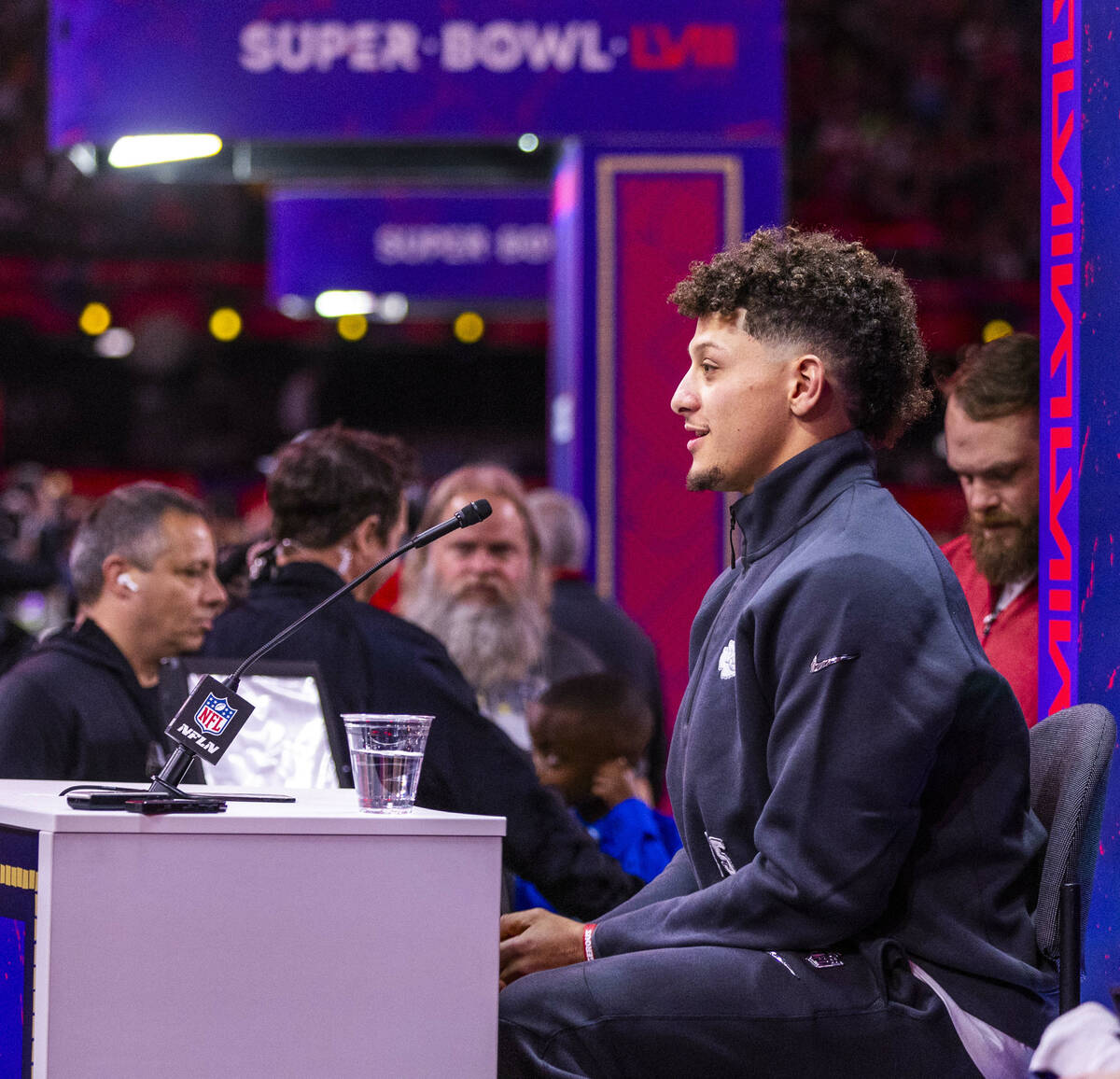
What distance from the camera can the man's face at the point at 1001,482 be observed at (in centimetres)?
326

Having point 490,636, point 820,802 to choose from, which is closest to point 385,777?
point 820,802

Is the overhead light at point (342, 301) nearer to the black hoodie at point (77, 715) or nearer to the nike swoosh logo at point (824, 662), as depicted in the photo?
the black hoodie at point (77, 715)

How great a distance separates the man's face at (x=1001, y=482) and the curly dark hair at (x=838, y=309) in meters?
0.92

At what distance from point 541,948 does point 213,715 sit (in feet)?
1.90

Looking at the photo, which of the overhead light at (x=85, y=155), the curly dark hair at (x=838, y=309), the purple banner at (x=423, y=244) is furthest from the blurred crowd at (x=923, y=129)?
the curly dark hair at (x=838, y=309)

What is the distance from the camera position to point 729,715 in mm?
2232

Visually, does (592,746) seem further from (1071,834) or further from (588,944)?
(1071,834)

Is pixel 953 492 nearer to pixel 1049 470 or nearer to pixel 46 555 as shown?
pixel 46 555

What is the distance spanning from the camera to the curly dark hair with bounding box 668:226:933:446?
2.31 m

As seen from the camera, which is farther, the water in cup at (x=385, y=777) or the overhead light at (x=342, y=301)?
the overhead light at (x=342, y=301)

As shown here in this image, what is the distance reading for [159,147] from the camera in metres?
5.61

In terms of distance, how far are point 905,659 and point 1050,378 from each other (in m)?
1.01

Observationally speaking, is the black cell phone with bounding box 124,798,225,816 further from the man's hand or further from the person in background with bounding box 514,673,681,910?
the person in background with bounding box 514,673,681,910

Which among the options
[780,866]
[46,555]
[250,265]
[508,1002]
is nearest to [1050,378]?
[780,866]
